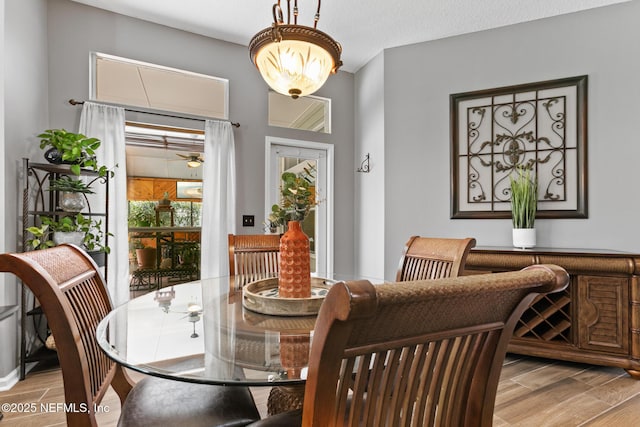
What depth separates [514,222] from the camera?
2793 mm

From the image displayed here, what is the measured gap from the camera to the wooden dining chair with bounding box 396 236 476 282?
1557mm

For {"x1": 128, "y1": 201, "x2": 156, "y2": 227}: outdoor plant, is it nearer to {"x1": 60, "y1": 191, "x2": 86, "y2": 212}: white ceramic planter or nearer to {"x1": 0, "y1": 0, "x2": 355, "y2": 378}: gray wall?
{"x1": 60, "y1": 191, "x2": 86, "y2": 212}: white ceramic planter

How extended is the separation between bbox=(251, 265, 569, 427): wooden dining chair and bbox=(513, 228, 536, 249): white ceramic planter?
7.90ft

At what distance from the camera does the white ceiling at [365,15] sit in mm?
2742

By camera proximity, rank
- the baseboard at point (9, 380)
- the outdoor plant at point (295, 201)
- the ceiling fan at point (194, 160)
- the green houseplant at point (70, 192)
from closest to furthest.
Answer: the outdoor plant at point (295, 201), the baseboard at point (9, 380), the green houseplant at point (70, 192), the ceiling fan at point (194, 160)

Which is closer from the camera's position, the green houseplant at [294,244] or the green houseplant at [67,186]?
the green houseplant at [294,244]

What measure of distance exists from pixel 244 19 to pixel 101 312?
8.89 ft

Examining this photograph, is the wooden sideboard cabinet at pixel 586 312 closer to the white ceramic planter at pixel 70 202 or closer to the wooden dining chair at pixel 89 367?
the wooden dining chair at pixel 89 367

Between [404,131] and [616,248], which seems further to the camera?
[404,131]

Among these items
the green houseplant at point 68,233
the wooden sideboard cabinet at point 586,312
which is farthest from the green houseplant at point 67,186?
the wooden sideboard cabinet at point 586,312

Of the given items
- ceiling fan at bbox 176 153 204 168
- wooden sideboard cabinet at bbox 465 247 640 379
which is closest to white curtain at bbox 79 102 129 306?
ceiling fan at bbox 176 153 204 168

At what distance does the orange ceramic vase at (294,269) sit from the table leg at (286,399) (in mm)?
380

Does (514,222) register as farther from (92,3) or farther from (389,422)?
(92,3)

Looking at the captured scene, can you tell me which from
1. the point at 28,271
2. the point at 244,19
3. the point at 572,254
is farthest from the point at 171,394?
the point at 244,19
